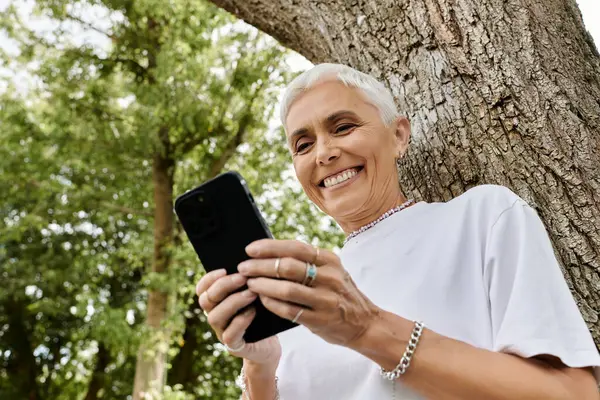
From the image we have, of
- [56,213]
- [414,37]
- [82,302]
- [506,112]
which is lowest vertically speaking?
[506,112]

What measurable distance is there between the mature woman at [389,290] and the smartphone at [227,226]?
0.04 metres

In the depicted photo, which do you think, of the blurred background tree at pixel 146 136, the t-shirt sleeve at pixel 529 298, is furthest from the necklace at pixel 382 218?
the blurred background tree at pixel 146 136

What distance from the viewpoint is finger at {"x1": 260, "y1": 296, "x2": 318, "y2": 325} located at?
3.23 ft

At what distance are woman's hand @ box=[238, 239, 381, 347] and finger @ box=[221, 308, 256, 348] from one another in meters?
0.09

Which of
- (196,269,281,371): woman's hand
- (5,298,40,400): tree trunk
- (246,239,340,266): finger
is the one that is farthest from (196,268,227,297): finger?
(5,298,40,400): tree trunk

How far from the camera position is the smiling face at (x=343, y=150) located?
1.74m

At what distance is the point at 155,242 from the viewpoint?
9508 mm

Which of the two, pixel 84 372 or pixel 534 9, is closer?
pixel 534 9

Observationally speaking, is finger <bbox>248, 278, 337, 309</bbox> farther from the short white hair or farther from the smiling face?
the short white hair

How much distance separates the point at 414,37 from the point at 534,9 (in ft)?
1.30

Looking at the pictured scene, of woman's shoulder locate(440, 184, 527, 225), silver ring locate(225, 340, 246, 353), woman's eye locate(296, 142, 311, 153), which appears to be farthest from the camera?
woman's eye locate(296, 142, 311, 153)

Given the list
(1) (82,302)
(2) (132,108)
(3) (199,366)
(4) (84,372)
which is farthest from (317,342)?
(4) (84,372)

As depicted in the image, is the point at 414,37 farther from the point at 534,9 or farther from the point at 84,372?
the point at 84,372

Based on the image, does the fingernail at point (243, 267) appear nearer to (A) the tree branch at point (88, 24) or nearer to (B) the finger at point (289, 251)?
(B) the finger at point (289, 251)
